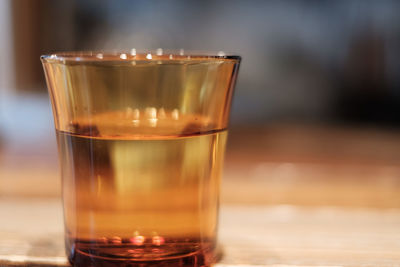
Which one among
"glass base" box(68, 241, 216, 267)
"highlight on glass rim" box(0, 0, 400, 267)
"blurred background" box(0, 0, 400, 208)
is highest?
"blurred background" box(0, 0, 400, 208)

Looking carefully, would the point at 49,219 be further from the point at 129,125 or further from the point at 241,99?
the point at 241,99

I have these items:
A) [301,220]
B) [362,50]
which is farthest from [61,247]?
[362,50]

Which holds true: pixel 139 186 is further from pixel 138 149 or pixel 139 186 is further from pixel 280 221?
pixel 280 221

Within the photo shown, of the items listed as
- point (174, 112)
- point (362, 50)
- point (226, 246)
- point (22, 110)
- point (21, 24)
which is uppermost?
point (21, 24)

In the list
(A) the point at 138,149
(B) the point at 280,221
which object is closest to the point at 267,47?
(B) the point at 280,221

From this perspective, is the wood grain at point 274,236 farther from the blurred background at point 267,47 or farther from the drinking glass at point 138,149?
the blurred background at point 267,47

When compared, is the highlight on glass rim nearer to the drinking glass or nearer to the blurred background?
the drinking glass

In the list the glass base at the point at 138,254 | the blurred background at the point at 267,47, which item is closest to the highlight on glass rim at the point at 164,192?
the glass base at the point at 138,254

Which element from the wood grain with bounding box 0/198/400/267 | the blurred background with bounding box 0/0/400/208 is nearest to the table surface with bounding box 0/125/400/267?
the wood grain with bounding box 0/198/400/267

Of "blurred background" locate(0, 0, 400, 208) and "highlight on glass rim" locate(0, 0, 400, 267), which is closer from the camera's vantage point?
"highlight on glass rim" locate(0, 0, 400, 267)
